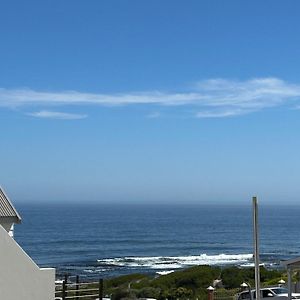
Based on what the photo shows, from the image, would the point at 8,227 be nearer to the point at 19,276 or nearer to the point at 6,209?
the point at 6,209

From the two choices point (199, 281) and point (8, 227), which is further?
point (199, 281)

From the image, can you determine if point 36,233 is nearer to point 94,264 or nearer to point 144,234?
point 144,234

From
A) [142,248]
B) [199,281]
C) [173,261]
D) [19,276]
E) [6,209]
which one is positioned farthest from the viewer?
[142,248]

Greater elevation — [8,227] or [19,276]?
[8,227]

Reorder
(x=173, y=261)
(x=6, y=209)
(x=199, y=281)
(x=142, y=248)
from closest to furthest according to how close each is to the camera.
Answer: (x=6, y=209) → (x=199, y=281) → (x=173, y=261) → (x=142, y=248)

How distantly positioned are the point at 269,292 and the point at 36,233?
→ 243 ft

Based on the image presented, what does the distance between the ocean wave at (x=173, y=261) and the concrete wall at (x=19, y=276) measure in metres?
52.4

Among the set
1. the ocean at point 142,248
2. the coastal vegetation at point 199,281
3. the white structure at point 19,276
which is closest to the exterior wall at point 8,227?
the white structure at point 19,276

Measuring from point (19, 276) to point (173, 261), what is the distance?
6051 centimetres

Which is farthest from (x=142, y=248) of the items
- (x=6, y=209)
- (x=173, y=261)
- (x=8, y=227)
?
(x=6, y=209)

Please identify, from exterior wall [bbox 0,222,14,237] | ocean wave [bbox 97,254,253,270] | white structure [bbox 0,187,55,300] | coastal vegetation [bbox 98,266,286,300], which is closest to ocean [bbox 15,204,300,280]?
ocean wave [bbox 97,254,253,270]

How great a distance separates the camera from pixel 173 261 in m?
70.5

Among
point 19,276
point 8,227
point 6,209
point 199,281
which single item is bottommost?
point 199,281

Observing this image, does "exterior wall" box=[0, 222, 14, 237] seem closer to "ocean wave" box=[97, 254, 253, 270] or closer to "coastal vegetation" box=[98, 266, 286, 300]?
"coastal vegetation" box=[98, 266, 286, 300]
